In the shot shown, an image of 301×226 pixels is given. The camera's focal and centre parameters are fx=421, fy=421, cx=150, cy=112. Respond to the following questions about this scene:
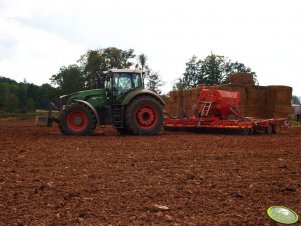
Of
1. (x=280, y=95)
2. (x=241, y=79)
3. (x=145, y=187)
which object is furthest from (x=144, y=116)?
(x=145, y=187)

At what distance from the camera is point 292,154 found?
328 inches

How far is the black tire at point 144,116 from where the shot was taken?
42.5 feet

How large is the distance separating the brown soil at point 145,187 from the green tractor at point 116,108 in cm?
435

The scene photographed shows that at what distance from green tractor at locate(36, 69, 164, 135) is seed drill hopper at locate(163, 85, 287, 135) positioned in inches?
63.8

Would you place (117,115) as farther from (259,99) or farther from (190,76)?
(190,76)

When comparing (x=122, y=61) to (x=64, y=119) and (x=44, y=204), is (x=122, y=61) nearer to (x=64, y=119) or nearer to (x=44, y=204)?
(x=64, y=119)

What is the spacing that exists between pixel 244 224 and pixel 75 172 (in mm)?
3006

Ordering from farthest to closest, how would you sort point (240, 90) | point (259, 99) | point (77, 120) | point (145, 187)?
point (259, 99) < point (240, 90) < point (77, 120) < point (145, 187)

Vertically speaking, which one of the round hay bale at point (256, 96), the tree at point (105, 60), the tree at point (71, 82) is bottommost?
the round hay bale at point (256, 96)

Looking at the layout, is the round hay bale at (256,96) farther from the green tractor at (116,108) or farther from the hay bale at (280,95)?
the green tractor at (116,108)

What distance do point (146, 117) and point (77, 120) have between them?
2174 mm

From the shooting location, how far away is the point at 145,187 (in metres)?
5.12

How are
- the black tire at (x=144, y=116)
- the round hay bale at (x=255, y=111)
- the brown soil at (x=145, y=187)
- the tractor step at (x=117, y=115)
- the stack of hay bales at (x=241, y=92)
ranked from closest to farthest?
the brown soil at (x=145, y=187)
the black tire at (x=144, y=116)
the tractor step at (x=117, y=115)
the stack of hay bales at (x=241, y=92)
the round hay bale at (x=255, y=111)

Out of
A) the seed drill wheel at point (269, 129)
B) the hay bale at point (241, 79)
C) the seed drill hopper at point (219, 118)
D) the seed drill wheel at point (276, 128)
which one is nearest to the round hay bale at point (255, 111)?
the hay bale at point (241, 79)
